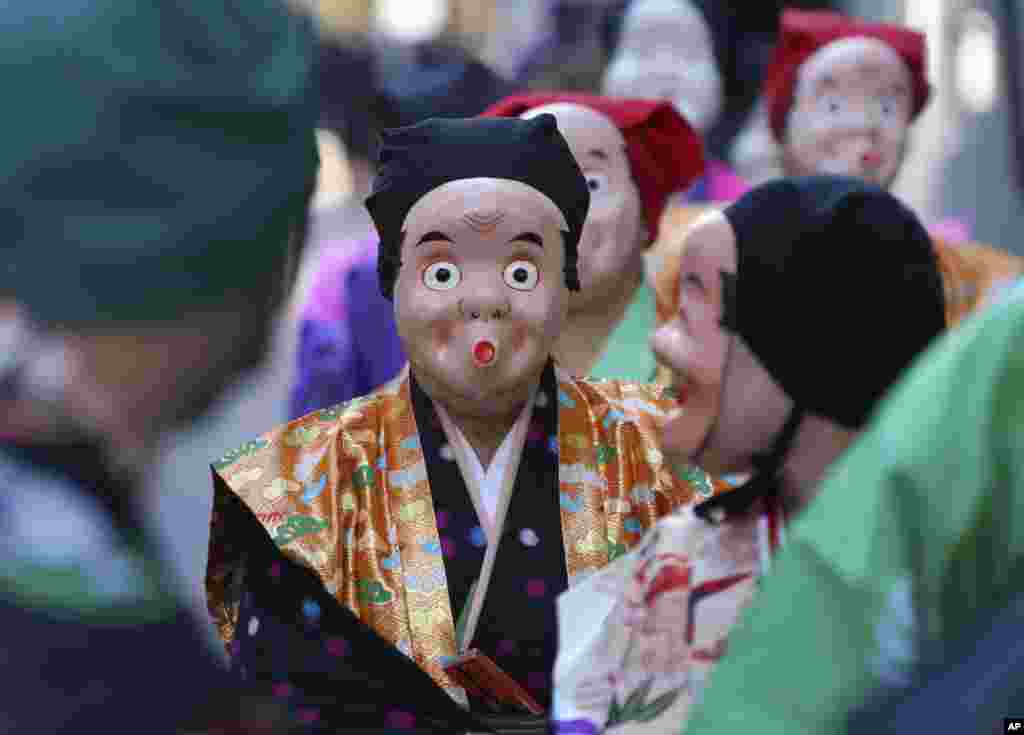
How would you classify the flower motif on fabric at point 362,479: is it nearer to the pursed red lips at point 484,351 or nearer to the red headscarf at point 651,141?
the pursed red lips at point 484,351

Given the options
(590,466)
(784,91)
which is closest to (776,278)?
(590,466)

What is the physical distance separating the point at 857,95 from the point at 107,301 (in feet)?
8.47

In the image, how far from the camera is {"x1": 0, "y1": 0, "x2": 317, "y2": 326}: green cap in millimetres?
1217

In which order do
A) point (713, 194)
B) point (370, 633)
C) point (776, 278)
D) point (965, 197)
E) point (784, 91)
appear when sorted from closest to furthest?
point (776, 278) < point (370, 633) < point (784, 91) < point (713, 194) < point (965, 197)

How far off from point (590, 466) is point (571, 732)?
56cm

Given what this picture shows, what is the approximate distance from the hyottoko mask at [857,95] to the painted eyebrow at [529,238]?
141cm

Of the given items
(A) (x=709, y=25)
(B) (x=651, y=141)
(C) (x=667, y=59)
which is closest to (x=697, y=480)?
(B) (x=651, y=141)

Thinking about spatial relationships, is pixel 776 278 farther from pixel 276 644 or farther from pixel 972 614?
pixel 276 644

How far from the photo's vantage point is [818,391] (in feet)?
5.76

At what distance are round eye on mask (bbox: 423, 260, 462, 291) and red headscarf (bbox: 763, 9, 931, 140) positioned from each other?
1630 millimetres

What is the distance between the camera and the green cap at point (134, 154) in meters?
1.22

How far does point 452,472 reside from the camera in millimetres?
2303

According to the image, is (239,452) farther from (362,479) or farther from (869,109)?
(869,109)

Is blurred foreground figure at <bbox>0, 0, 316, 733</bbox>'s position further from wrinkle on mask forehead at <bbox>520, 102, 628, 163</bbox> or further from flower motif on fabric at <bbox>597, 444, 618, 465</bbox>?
wrinkle on mask forehead at <bbox>520, 102, 628, 163</bbox>
